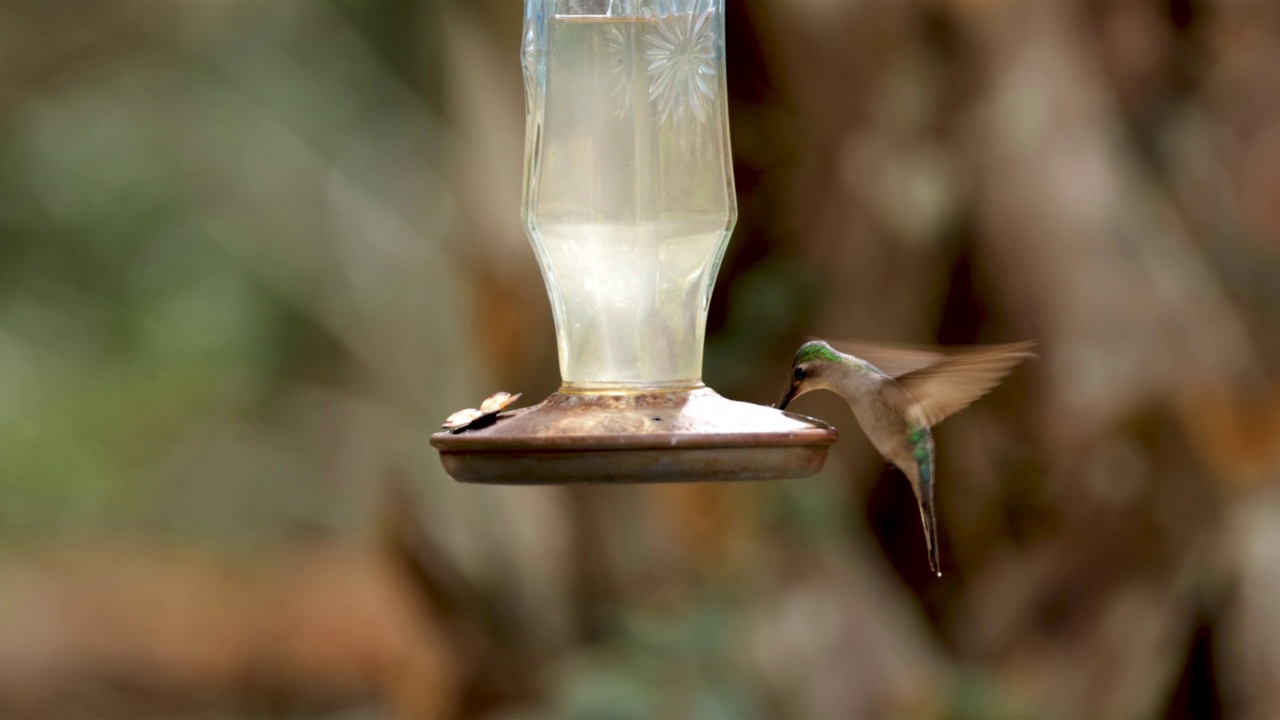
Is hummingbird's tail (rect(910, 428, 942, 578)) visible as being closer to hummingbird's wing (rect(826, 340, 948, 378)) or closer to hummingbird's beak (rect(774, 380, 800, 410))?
hummingbird's wing (rect(826, 340, 948, 378))

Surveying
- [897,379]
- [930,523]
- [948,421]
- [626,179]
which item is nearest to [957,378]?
[897,379]

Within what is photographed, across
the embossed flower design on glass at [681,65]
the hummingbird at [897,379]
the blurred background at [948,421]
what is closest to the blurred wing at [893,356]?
the hummingbird at [897,379]

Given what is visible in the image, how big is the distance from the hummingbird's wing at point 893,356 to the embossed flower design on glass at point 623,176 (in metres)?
0.31

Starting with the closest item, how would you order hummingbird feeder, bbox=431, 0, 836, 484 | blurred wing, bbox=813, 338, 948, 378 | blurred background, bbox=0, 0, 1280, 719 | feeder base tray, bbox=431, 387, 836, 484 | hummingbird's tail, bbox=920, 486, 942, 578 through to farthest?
feeder base tray, bbox=431, 387, 836, 484 < hummingbird feeder, bbox=431, 0, 836, 484 < blurred wing, bbox=813, 338, 948, 378 < hummingbird's tail, bbox=920, 486, 942, 578 < blurred background, bbox=0, 0, 1280, 719

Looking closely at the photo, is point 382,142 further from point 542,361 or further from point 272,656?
point 542,361

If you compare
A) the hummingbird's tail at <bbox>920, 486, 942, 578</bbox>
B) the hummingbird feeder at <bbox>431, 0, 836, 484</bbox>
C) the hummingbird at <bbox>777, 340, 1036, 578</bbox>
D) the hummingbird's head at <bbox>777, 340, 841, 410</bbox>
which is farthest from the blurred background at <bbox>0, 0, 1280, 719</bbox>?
the hummingbird feeder at <bbox>431, 0, 836, 484</bbox>

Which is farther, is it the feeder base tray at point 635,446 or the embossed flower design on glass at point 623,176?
the embossed flower design on glass at point 623,176

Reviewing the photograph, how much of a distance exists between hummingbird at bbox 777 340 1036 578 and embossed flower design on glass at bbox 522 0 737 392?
22cm

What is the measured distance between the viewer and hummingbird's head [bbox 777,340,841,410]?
2533 millimetres

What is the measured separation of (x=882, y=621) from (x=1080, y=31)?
7.32 ft

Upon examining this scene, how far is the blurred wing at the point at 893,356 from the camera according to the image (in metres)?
2.56

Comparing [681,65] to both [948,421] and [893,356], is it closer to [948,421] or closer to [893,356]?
[893,356]

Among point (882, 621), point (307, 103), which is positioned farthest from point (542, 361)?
point (307, 103)

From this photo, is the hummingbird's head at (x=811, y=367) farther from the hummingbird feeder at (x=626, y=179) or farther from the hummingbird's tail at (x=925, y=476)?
the hummingbird's tail at (x=925, y=476)
